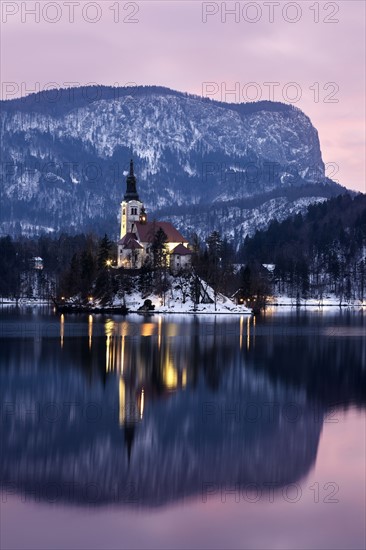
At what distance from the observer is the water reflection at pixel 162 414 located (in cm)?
3027

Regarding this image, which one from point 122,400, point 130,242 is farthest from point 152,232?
point 122,400

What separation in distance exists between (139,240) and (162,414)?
467 ft

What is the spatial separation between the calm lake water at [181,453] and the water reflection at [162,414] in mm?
96

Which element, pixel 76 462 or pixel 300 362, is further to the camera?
pixel 300 362

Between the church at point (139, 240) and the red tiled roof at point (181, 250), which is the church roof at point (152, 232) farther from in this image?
the red tiled roof at point (181, 250)

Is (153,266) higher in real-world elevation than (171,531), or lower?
higher

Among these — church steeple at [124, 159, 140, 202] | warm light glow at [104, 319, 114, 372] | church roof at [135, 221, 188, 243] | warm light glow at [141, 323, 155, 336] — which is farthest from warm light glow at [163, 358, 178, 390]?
church steeple at [124, 159, 140, 202]

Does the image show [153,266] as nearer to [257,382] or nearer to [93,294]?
[93,294]

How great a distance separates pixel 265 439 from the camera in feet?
121

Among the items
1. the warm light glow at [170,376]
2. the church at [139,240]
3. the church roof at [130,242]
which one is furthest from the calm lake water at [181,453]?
the church roof at [130,242]

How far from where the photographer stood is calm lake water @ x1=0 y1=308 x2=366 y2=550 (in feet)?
81.5

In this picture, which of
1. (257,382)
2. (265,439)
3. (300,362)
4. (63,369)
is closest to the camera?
(265,439)

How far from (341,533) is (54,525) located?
892 centimetres

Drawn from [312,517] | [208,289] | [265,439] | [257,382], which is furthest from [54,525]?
[208,289]
